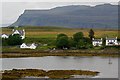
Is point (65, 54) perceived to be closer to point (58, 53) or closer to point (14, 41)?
point (58, 53)

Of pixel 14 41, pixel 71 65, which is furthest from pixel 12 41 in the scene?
pixel 71 65

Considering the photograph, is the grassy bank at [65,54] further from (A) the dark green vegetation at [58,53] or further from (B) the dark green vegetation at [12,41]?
(B) the dark green vegetation at [12,41]

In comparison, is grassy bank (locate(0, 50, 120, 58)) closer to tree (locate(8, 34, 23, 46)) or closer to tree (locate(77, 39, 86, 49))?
tree (locate(77, 39, 86, 49))

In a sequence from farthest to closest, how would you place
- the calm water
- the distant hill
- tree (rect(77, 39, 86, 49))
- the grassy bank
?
the distant hill < tree (rect(77, 39, 86, 49)) < the grassy bank < the calm water

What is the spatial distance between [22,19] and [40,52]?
301 ft

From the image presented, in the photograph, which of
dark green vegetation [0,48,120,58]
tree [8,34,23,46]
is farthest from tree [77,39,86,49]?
tree [8,34,23,46]

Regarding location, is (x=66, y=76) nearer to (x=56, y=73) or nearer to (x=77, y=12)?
(x=56, y=73)

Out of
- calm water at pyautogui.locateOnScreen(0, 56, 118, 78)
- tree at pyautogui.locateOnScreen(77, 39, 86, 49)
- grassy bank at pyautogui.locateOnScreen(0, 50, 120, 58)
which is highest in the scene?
tree at pyautogui.locateOnScreen(77, 39, 86, 49)

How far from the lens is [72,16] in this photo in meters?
117

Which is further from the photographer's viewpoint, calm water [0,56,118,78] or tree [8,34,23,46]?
tree [8,34,23,46]

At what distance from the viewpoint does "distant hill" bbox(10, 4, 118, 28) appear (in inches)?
4043

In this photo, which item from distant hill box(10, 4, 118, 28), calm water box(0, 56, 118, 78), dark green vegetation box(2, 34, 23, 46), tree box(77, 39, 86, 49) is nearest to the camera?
calm water box(0, 56, 118, 78)

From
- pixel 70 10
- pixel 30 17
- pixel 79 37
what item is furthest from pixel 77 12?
pixel 79 37

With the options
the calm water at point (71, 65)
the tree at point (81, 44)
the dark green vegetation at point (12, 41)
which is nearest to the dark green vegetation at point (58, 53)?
the tree at point (81, 44)
